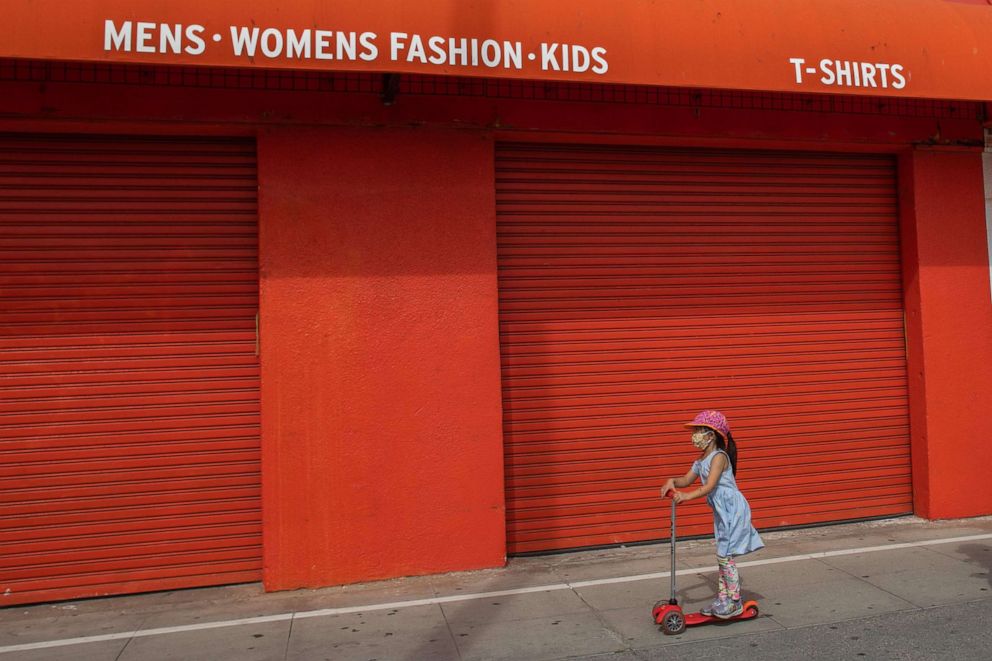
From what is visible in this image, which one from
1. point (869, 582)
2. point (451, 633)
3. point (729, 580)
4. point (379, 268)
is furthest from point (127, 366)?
point (869, 582)

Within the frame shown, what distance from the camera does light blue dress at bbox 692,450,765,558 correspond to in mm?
4848

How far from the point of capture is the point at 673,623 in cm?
481

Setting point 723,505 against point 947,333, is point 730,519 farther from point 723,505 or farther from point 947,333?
point 947,333

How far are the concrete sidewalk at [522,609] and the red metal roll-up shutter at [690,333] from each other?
71 centimetres

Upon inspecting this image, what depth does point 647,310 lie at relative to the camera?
7.20 m

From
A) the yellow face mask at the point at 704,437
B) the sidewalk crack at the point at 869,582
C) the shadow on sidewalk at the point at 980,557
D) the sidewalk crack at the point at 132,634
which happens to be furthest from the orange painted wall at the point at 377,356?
the shadow on sidewalk at the point at 980,557

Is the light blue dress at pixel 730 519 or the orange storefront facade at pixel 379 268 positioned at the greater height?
the orange storefront facade at pixel 379 268

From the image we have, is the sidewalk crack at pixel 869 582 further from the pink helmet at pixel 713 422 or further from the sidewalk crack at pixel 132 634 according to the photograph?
the sidewalk crack at pixel 132 634

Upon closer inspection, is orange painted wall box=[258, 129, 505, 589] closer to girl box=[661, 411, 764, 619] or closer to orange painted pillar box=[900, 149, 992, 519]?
girl box=[661, 411, 764, 619]

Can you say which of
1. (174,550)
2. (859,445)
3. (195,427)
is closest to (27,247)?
(195,427)

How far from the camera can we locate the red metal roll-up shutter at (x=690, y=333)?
22.7 ft

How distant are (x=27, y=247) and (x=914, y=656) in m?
7.06

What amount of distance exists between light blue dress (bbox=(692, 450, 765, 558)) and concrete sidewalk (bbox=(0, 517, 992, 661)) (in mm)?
555

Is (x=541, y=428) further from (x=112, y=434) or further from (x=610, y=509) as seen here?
(x=112, y=434)
